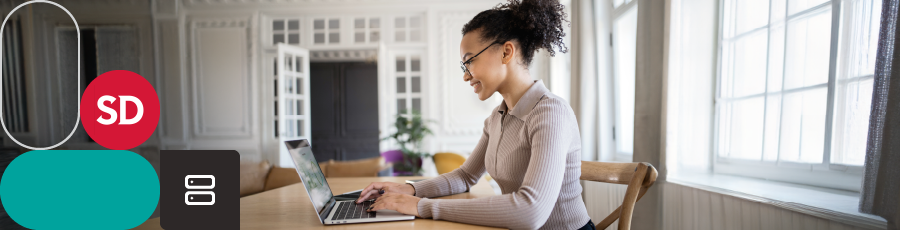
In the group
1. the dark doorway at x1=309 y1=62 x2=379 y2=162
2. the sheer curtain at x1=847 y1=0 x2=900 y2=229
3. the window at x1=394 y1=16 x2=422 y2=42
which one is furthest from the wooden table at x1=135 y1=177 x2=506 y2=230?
the dark doorway at x1=309 y1=62 x2=379 y2=162

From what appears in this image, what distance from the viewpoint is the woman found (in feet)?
2.59

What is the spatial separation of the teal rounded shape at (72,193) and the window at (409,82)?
325 cm

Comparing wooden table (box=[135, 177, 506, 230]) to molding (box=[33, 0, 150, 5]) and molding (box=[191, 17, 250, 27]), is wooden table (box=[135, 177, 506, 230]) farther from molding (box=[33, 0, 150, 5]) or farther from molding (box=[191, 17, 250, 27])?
molding (box=[33, 0, 150, 5])

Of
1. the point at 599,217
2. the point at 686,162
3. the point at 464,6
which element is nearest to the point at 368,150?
the point at 464,6

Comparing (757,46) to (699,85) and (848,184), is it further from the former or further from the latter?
(848,184)

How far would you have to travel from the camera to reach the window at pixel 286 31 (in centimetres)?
514

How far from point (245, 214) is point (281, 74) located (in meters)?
4.34

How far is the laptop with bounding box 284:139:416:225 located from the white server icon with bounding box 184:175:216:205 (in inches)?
5.6

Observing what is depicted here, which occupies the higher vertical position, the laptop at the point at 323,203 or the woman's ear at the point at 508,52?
the woman's ear at the point at 508,52

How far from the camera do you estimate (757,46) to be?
62.2 inches

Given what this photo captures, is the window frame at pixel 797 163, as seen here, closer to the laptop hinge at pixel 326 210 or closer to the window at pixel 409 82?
the laptop hinge at pixel 326 210

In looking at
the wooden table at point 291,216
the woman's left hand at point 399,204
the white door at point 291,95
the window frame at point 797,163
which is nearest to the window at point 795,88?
the window frame at point 797,163

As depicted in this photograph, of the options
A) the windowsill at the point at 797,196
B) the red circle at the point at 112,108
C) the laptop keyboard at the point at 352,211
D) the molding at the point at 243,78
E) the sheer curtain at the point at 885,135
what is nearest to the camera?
the laptop keyboard at the point at 352,211

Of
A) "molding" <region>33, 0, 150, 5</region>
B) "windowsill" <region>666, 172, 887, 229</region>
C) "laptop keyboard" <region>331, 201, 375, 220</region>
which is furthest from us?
"molding" <region>33, 0, 150, 5</region>
